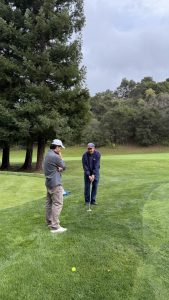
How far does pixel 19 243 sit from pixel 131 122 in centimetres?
6059

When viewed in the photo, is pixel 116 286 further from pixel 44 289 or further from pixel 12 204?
pixel 12 204

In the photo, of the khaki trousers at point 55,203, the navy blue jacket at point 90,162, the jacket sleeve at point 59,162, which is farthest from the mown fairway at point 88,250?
the jacket sleeve at point 59,162

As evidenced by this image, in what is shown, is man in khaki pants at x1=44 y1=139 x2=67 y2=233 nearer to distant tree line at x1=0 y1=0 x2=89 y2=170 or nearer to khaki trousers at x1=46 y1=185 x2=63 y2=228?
khaki trousers at x1=46 y1=185 x2=63 y2=228

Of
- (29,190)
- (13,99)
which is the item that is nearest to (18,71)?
(13,99)

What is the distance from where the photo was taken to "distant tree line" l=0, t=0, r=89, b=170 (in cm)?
2738

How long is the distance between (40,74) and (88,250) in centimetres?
2165

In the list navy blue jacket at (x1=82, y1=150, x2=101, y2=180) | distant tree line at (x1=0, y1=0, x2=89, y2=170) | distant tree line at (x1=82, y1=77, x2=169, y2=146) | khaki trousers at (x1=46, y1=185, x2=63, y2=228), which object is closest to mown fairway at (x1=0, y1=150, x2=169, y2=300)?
khaki trousers at (x1=46, y1=185, x2=63, y2=228)

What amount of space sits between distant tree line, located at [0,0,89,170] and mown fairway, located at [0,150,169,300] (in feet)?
47.4

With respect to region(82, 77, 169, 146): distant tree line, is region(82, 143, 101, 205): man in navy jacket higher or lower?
lower

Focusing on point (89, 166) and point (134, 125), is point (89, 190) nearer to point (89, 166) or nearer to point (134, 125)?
point (89, 166)

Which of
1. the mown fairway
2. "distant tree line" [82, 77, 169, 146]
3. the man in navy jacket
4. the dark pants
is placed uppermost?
Result: "distant tree line" [82, 77, 169, 146]

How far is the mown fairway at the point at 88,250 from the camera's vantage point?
6.26 metres

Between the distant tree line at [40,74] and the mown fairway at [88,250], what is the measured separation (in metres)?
14.4

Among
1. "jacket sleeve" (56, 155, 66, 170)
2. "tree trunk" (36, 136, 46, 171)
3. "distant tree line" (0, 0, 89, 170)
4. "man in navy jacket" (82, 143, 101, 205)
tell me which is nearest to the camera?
"jacket sleeve" (56, 155, 66, 170)
